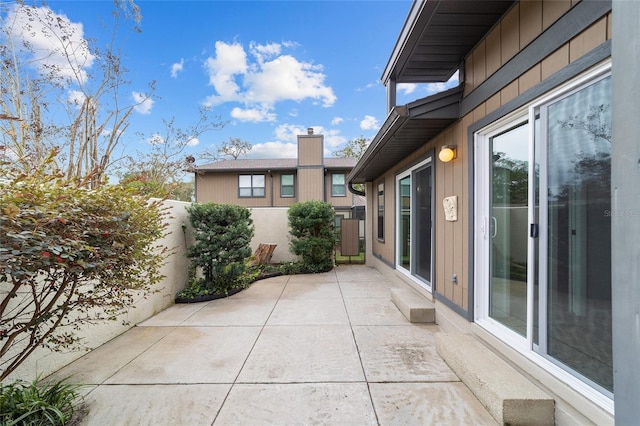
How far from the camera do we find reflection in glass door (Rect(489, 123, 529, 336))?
7.54 ft

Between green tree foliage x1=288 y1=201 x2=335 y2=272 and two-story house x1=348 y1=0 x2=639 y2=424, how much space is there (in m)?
3.71

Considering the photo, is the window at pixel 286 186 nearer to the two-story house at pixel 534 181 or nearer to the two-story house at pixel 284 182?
the two-story house at pixel 284 182

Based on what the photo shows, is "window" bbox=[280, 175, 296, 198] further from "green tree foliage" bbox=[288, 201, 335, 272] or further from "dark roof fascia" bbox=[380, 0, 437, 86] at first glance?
"dark roof fascia" bbox=[380, 0, 437, 86]

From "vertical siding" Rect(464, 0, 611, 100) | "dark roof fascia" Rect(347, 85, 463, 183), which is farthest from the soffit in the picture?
"dark roof fascia" Rect(347, 85, 463, 183)

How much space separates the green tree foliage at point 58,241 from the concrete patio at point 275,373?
684 millimetres

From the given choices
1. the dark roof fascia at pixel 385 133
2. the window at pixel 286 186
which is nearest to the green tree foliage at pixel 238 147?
the window at pixel 286 186

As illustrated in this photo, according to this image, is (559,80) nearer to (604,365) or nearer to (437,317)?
(604,365)

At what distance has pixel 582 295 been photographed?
1.79 metres

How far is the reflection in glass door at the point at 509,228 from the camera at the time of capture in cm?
230

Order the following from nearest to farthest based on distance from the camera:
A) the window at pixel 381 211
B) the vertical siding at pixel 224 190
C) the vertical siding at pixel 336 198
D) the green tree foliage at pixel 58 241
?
the green tree foliage at pixel 58 241 < the window at pixel 381 211 < the vertical siding at pixel 224 190 < the vertical siding at pixel 336 198

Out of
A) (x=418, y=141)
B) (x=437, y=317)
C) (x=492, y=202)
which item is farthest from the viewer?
(x=418, y=141)

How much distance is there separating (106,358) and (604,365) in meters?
4.18

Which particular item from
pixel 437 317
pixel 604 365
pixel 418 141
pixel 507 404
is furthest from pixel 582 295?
pixel 418 141

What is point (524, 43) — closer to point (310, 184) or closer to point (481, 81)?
point (481, 81)
